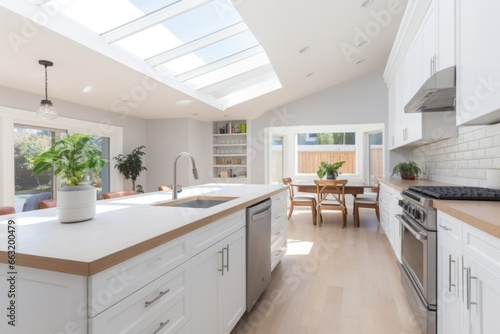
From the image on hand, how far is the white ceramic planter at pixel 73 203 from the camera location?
1255 mm

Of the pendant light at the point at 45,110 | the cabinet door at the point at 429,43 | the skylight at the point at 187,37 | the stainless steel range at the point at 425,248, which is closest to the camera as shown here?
the stainless steel range at the point at 425,248

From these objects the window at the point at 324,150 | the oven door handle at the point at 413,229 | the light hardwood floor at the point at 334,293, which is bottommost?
the light hardwood floor at the point at 334,293

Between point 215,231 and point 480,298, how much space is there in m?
1.23

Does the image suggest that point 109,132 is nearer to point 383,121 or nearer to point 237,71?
point 237,71

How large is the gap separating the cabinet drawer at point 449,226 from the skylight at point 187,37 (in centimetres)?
260

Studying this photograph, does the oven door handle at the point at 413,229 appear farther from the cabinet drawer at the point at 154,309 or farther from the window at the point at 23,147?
the window at the point at 23,147

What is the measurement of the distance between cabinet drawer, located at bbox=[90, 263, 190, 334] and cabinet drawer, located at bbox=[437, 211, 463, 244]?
136cm

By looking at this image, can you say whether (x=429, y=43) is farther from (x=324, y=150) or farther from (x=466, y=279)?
(x=324, y=150)

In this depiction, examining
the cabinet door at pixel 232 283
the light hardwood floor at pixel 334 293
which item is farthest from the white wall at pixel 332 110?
the cabinet door at pixel 232 283

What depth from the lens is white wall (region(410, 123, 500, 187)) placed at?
223 centimetres

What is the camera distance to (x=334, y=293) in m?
2.53

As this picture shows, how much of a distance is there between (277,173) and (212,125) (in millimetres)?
1989

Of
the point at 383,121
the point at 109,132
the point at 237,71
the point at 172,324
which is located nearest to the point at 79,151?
the point at 172,324

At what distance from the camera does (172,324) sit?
3.88ft
